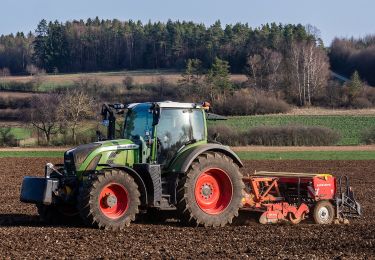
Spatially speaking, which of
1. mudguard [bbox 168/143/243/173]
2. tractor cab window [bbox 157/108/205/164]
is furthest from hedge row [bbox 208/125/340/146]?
mudguard [bbox 168/143/243/173]

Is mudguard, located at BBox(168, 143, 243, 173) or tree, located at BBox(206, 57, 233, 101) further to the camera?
tree, located at BBox(206, 57, 233, 101)

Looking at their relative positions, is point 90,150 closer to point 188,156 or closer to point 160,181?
point 160,181

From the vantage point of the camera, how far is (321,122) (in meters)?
58.4

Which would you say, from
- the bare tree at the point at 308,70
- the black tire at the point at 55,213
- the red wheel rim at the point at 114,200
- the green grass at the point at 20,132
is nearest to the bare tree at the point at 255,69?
the bare tree at the point at 308,70

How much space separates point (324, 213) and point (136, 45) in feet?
377

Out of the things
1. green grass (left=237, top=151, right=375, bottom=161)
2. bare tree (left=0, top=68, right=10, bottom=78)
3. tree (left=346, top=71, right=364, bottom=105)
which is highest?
bare tree (left=0, top=68, right=10, bottom=78)

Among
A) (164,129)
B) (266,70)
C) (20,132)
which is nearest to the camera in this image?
(164,129)

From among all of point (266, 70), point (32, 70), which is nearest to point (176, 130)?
point (266, 70)

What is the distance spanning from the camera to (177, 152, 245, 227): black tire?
11.2m

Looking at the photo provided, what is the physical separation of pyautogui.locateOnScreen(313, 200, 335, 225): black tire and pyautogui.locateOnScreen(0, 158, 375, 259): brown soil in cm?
42

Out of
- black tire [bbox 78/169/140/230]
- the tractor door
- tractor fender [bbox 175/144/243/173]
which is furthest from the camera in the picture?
the tractor door

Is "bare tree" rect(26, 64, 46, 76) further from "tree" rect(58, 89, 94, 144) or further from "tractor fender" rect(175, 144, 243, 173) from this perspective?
"tractor fender" rect(175, 144, 243, 173)

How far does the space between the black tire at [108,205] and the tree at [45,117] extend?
143 feet

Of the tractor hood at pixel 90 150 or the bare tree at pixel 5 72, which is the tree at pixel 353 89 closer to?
the tractor hood at pixel 90 150
